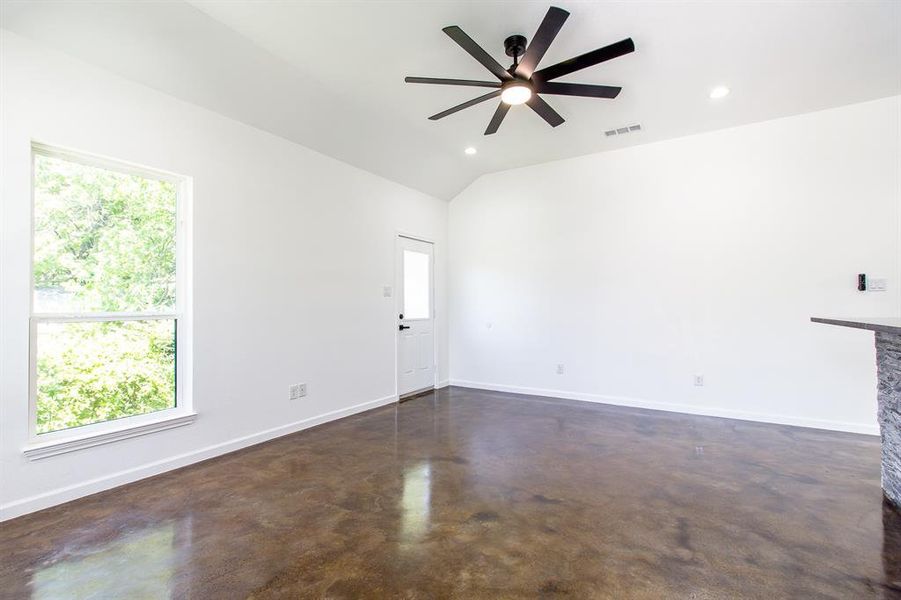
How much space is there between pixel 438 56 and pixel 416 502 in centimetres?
321

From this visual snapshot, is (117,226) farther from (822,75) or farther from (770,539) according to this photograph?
(822,75)

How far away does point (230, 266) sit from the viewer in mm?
3535

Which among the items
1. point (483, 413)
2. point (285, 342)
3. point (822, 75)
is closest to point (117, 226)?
point (285, 342)

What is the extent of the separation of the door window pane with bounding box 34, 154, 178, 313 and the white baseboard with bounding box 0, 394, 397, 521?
3.77 feet

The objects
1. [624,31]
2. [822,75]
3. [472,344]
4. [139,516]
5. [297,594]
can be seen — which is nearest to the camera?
[297,594]

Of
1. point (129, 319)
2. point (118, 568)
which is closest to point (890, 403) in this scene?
point (118, 568)

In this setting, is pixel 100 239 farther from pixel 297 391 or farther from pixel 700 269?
pixel 700 269

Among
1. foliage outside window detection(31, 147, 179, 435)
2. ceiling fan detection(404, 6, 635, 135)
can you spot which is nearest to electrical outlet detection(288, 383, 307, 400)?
foliage outside window detection(31, 147, 179, 435)

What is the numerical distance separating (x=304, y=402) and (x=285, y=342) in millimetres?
665

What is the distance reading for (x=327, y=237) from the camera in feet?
14.6

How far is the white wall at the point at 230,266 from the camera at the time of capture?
2.45 m

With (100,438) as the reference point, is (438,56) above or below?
above

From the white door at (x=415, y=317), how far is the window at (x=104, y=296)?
268 cm

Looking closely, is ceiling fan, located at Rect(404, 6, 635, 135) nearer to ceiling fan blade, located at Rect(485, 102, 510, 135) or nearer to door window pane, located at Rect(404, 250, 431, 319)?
ceiling fan blade, located at Rect(485, 102, 510, 135)
